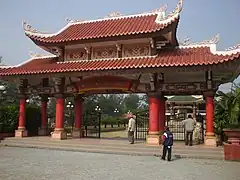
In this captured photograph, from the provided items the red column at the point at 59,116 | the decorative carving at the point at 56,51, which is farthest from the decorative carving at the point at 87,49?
the red column at the point at 59,116

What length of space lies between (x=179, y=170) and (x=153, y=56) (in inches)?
276

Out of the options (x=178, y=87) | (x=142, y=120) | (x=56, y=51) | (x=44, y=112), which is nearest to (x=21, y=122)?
(x=44, y=112)

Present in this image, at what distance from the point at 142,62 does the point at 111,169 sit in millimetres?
6289

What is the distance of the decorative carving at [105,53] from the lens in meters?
15.5

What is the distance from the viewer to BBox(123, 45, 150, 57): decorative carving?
583 inches

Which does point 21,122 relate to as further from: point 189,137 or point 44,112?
point 189,137

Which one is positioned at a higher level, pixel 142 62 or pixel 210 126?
pixel 142 62

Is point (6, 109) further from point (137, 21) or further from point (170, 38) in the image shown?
point (170, 38)

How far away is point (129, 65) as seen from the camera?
13.4 m

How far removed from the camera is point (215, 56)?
12.5 meters

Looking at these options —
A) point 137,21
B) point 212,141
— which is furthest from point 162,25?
point 212,141

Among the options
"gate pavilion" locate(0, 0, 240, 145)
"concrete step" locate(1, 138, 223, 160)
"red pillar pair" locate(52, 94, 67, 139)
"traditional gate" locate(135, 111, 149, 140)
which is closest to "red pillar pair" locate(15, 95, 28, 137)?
"gate pavilion" locate(0, 0, 240, 145)

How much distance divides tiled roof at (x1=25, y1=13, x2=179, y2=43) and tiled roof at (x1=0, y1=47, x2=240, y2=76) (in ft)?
4.31

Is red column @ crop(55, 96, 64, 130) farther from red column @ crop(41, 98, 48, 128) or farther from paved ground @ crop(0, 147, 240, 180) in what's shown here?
paved ground @ crop(0, 147, 240, 180)
